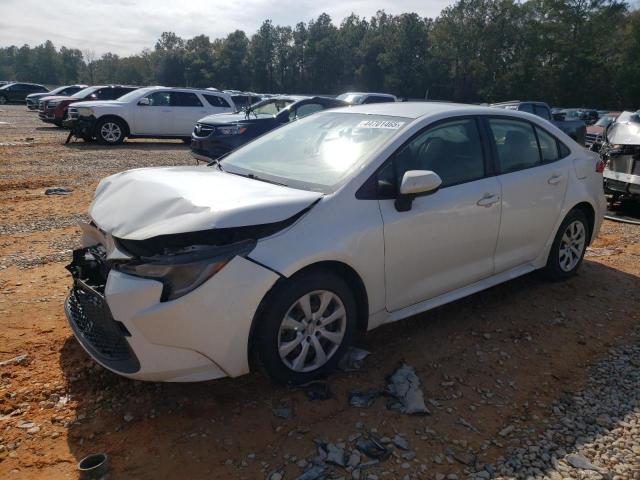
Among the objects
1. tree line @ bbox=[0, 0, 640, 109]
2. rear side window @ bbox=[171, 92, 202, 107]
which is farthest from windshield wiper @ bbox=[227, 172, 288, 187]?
tree line @ bbox=[0, 0, 640, 109]

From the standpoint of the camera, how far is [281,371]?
9.84 ft

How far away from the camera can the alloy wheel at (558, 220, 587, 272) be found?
4859mm

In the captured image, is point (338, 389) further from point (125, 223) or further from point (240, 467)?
point (125, 223)

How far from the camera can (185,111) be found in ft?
55.2

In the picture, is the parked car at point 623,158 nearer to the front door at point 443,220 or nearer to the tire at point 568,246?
the tire at point 568,246

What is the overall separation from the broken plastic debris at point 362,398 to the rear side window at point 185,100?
15.3 m

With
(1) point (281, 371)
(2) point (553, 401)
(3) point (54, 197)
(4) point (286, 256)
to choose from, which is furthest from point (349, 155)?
(3) point (54, 197)

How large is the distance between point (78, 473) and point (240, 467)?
750mm

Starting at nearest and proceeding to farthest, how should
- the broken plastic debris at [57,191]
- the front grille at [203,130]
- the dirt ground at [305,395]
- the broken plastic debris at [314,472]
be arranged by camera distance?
the broken plastic debris at [314,472]
the dirt ground at [305,395]
the broken plastic debris at [57,191]
the front grille at [203,130]

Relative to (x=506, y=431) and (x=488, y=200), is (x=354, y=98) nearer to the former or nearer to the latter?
(x=488, y=200)

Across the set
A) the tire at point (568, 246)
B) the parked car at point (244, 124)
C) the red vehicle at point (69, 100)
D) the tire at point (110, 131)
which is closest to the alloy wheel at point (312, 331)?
the tire at point (568, 246)

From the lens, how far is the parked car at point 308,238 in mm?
2719

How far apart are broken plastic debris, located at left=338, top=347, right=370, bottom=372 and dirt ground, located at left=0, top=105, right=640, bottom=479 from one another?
75 mm

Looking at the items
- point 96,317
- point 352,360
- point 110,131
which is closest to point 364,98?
point 110,131
